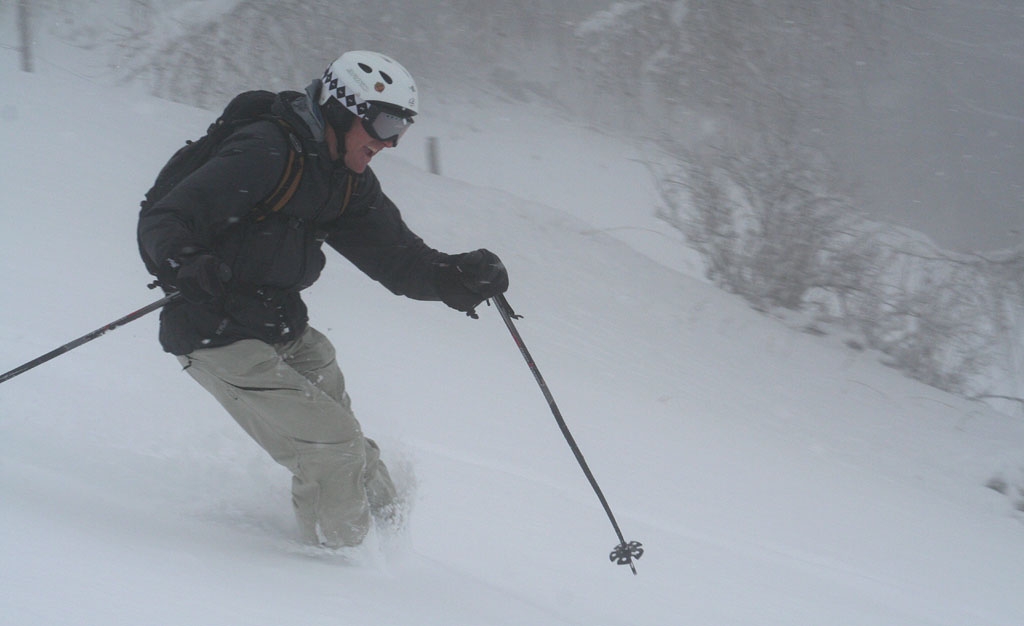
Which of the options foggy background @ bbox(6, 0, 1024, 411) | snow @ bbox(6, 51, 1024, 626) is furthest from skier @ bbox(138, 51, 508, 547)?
foggy background @ bbox(6, 0, 1024, 411)

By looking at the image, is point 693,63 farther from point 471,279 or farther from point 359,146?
point 359,146

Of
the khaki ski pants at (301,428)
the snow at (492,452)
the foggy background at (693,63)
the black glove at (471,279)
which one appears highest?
the black glove at (471,279)

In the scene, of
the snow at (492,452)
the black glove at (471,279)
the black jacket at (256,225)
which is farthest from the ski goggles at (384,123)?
the snow at (492,452)

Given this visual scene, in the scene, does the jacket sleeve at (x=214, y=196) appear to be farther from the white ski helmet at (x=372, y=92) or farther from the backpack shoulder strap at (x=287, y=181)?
the white ski helmet at (x=372, y=92)

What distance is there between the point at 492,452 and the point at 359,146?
234 centimetres

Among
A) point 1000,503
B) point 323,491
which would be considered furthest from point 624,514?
point 1000,503

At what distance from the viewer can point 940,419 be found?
273 inches

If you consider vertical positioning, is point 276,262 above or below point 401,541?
above

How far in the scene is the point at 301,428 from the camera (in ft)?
8.96

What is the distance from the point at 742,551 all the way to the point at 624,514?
1.87 feet

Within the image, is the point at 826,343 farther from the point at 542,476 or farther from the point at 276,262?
the point at 276,262

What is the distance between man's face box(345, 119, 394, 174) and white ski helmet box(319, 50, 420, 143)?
0.02 meters

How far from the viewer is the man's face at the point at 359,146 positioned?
2693mm

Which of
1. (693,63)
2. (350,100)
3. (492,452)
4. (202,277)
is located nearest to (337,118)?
(350,100)
